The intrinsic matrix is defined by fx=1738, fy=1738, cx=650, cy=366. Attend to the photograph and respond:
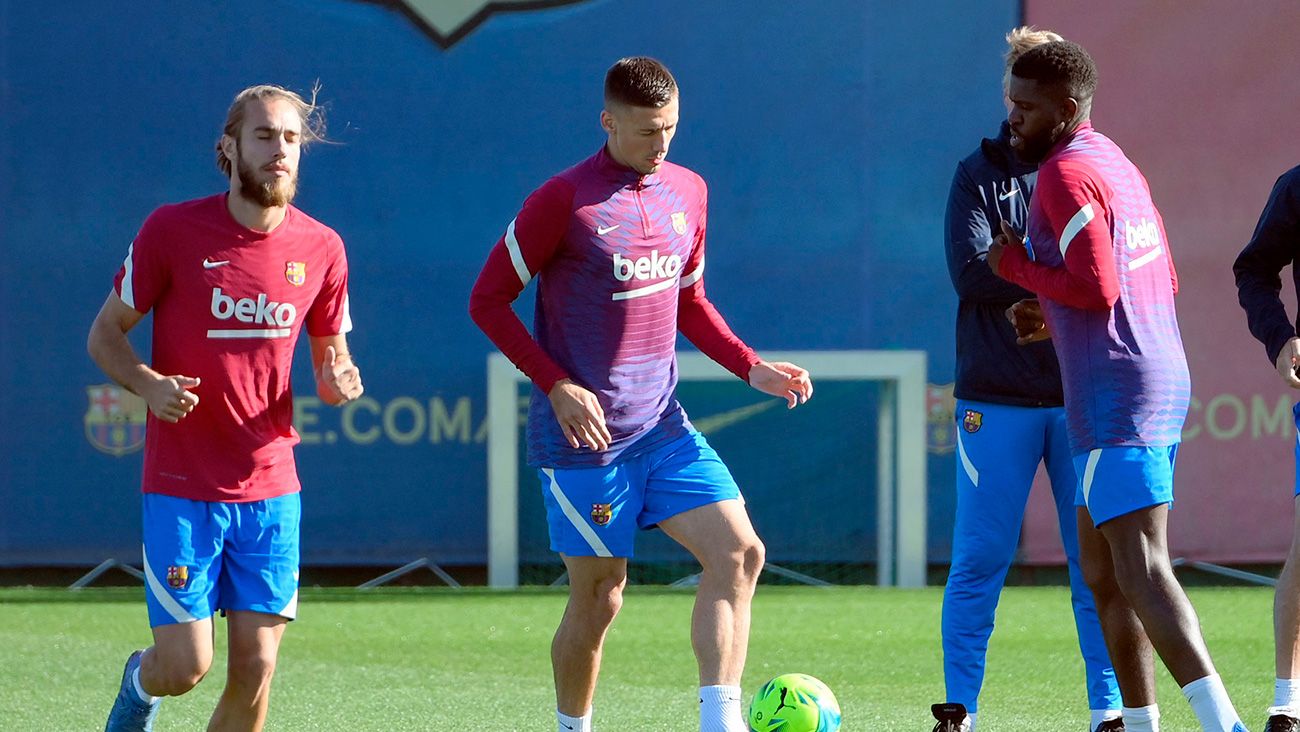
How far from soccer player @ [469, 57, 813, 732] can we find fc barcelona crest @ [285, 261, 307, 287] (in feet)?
1.79

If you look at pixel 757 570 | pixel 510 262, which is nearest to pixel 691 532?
pixel 757 570

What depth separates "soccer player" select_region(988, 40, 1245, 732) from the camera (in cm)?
463

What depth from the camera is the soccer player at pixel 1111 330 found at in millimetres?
4629

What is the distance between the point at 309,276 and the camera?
16.3ft

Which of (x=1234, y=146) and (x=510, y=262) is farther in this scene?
(x=1234, y=146)

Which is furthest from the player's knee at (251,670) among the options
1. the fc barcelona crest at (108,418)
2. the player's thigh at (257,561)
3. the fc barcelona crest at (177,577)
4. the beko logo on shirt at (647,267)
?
the fc barcelona crest at (108,418)

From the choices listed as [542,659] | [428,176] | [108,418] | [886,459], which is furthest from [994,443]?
[108,418]

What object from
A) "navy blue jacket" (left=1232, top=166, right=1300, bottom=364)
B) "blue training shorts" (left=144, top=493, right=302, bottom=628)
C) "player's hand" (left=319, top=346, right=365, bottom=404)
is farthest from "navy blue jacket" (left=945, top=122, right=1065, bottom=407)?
"blue training shorts" (left=144, top=493, right=302, bottom=628)

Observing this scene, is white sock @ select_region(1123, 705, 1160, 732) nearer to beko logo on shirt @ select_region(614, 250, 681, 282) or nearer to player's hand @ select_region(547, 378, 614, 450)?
player's hand @ select_region(547, 378, 614, 450)

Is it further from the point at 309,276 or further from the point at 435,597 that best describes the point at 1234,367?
the point at 309,276

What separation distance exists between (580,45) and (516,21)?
19.5 inches

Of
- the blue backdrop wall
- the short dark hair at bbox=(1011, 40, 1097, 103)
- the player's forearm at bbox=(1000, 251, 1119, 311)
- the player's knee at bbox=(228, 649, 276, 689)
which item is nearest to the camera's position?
the player's forearm at bbox=(1000, 251, 1119, 311)

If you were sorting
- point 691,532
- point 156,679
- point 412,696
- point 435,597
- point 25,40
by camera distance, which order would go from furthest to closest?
point 25,40 → point 435,597 → point 412,696 → point 691,532 → point 156,679

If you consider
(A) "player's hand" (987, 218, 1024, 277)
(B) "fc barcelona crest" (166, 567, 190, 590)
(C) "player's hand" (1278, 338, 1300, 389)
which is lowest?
(B) "fc barcelona crest" (166, 567, 190, 590)
